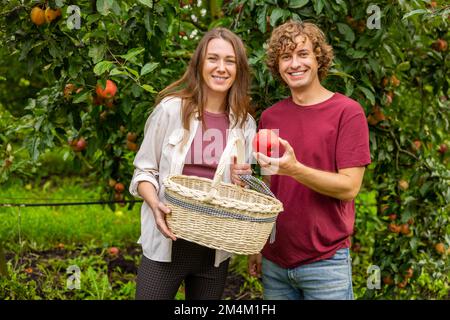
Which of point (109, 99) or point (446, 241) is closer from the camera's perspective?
point (109, 99)

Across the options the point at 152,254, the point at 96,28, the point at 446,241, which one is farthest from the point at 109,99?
the point at 446,241

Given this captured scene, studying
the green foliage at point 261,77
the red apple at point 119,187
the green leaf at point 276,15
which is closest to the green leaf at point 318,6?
the green foliage at point 261,77

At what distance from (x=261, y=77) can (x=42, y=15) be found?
77cm

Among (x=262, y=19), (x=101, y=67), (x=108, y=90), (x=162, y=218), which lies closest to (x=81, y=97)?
(x=108, y=90)

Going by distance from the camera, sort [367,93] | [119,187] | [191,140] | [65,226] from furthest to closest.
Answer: [65,226] → [119,187] → [367,93] → [191,140]

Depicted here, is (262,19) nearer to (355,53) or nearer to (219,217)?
(355,53)

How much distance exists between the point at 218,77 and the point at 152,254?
582 millimetres

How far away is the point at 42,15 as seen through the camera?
6.57ft

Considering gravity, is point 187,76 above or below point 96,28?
below

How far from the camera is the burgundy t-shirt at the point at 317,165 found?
1.72 metres

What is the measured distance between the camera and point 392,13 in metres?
2.27

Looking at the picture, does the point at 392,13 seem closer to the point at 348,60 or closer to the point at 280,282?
Answer: the point at 348,60

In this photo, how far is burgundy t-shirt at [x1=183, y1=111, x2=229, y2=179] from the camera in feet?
6.07

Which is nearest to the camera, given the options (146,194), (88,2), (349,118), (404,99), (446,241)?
(349,118)
